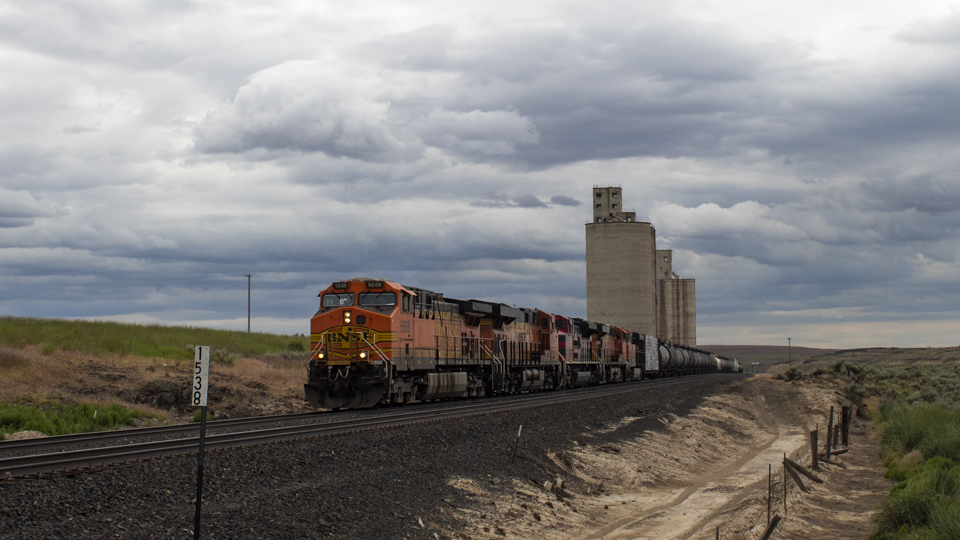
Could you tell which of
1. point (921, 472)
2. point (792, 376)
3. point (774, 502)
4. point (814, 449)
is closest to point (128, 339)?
point (814, 449)

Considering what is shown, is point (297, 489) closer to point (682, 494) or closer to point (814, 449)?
point (682, 494)

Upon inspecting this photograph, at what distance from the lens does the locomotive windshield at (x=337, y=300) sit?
25.5 m

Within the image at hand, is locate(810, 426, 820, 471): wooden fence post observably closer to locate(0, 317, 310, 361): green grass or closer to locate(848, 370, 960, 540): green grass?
locate(848, 370, 960, 540): green grass

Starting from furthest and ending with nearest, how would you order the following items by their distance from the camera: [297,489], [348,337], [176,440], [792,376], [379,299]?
[792,376], [379,299], [348,337], [176,440], [297,489]

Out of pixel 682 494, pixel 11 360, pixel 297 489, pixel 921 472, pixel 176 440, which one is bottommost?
pixel 682 494

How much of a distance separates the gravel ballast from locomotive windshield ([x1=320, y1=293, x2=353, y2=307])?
7589 millimetres

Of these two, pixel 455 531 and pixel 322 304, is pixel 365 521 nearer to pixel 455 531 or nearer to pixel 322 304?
pixel 455 531

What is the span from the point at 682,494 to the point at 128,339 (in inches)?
1151

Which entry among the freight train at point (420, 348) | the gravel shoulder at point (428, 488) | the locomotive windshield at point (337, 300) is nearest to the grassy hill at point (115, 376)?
the locomotive windshield at point (337, 300)

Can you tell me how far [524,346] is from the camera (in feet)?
123

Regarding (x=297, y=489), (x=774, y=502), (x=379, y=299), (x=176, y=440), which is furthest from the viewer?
(x=379, y=299)

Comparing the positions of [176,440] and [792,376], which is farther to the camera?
[792,376]

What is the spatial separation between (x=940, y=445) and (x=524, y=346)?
19056mm

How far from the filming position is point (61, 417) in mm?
22500
